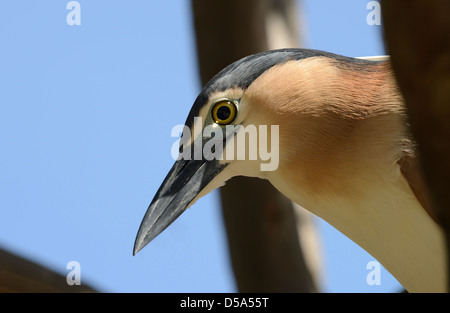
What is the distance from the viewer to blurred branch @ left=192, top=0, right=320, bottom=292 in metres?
2.90

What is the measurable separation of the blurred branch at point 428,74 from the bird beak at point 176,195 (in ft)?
4.60

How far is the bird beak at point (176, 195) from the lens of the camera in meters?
2.23

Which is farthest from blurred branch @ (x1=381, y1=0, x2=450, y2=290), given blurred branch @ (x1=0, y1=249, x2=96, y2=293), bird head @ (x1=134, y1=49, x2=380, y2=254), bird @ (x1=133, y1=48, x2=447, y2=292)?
bird head @ (x1=134, y1=49, x2=380, y2=254)

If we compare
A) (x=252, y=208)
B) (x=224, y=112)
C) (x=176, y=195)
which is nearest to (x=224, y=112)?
(x=224, y=112)

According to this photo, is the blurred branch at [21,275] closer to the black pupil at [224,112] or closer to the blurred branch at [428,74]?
the black pupil at [224,112]

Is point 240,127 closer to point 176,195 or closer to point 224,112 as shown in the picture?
point 224,112

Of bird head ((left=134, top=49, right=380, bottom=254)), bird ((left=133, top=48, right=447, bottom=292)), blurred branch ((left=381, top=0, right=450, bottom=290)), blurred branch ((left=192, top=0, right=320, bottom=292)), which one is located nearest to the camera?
blurred branch ((left=381, top=0, right=450, bottom=290))

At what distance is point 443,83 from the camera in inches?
32.8

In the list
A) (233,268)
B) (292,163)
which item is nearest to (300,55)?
(292,163)

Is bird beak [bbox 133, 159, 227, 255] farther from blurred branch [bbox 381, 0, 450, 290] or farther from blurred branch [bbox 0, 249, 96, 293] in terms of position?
blurred branch [bbox 381, 0, 450, 290]
